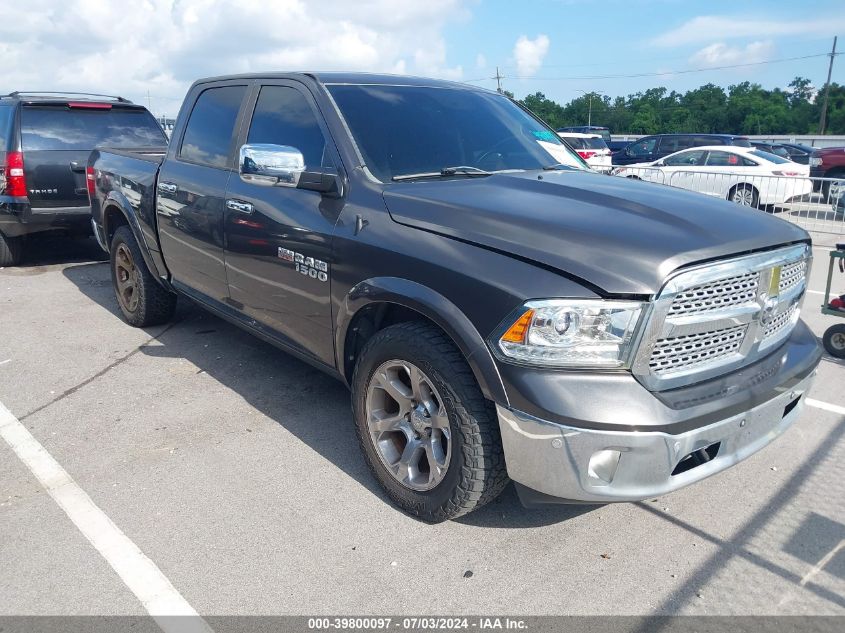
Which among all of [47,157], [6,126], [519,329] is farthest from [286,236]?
[6,126]

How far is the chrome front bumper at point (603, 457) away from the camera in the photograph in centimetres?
251

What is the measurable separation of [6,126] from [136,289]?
3.60 meters

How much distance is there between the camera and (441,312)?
2824 millimetres

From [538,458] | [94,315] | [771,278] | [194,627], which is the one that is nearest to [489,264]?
[538,458]

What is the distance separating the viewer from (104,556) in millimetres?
2982

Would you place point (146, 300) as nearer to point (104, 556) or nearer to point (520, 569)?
point (104, 556)

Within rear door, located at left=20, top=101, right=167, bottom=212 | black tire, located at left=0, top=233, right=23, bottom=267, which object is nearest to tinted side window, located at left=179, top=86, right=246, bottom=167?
rear door, located at left=20, top=101, right=167, bottom=212

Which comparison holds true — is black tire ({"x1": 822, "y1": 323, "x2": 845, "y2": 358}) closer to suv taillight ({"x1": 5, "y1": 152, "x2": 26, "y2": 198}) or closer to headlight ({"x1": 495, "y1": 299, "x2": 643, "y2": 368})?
headlight ({"x1": 495, "y1": 299, "x2": 643, "y2": 368})

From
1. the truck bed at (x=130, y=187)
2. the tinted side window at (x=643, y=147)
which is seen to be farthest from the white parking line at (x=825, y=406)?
the tinted side window at (x=643, y=147)

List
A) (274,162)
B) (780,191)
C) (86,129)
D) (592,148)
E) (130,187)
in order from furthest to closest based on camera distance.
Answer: (592,148) < (780,191) < (86,129) < (130,187) < (274,162)

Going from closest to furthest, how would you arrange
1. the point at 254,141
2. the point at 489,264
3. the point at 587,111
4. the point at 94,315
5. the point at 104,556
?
1. the point at 489,264
2. the point at 104,556
3. the point at 254,141
4. the point at 94,315
5. the point at 587,111

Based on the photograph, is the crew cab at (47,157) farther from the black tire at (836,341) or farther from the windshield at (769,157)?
the windshield at (769,157)

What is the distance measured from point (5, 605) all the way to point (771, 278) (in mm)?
3290

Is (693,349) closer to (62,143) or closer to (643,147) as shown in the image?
(62,143)
